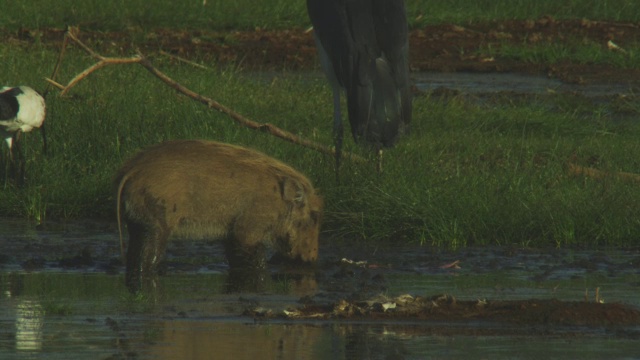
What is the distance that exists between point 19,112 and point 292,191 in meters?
3.59

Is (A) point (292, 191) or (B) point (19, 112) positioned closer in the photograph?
(A) point (292, 191)

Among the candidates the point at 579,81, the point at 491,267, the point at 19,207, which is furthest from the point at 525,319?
the point at 579,81

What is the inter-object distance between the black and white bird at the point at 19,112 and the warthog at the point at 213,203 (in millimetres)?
3221

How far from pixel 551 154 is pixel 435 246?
2853 mm

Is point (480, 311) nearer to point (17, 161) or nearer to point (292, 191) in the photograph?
point (292, 191)

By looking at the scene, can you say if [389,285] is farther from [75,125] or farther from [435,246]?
[75,125]

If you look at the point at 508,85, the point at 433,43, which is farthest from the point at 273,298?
the point at 433,43

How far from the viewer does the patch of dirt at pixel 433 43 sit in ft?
62.5

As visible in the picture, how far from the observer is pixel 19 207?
9.77 m

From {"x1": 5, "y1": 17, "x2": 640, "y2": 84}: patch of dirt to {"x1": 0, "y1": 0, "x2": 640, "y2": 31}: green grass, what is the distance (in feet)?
1.56

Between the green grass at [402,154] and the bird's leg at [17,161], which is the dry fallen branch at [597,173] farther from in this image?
the bird's leg at [17,161]

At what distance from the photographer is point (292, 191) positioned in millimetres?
7945

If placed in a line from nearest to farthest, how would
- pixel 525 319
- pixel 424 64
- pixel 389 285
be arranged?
pixel 525 319 → pixel 389 285 → pixel 424 64

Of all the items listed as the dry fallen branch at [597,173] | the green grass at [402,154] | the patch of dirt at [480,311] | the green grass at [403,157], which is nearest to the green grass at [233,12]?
the green grass at [402,154]
